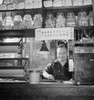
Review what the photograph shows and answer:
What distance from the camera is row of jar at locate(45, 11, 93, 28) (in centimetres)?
309

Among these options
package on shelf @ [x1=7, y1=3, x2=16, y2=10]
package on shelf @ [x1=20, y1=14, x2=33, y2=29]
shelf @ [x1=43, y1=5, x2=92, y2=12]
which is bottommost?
package on shelf @ [x1=20, y1=14, x2=33, y2=29]

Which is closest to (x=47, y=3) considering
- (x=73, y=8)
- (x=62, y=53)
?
(x=73, y=8)

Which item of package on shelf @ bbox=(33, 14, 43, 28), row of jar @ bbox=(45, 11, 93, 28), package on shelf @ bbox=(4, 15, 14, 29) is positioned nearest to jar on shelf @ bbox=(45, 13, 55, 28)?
row of jar @ bbox=(45, 11, 93, 28)

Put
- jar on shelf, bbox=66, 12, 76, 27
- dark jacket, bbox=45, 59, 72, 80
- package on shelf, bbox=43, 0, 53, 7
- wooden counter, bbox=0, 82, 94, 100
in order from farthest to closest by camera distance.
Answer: dark jacket, bbox=45, 59, 72, 80
package on shelf, bbox=43, 0, 53, 7
jar on shelf, bbox=66, 12, 76, 27
wooden counter, bbox=0, 82, 94, 100

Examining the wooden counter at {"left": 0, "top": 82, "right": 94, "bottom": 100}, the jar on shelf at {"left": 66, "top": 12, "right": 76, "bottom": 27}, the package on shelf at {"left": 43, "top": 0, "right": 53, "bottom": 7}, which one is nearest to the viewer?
the wooden counter at {"left": 0, "top": 82, "right": 94, "bottom": 100}

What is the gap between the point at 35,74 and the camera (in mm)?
2672

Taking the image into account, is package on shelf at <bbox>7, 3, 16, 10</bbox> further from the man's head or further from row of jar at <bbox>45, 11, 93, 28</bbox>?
the man's head

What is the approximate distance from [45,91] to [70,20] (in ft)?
4.52

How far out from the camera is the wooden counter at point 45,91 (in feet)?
8.17

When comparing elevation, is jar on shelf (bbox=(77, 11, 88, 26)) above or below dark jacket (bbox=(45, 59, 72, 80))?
above

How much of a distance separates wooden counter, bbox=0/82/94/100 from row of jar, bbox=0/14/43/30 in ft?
3.73

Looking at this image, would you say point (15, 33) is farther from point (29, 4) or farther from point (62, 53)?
point (62, 53)

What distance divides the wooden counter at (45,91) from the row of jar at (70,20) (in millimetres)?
1143

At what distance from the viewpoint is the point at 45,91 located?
256 centimetres
